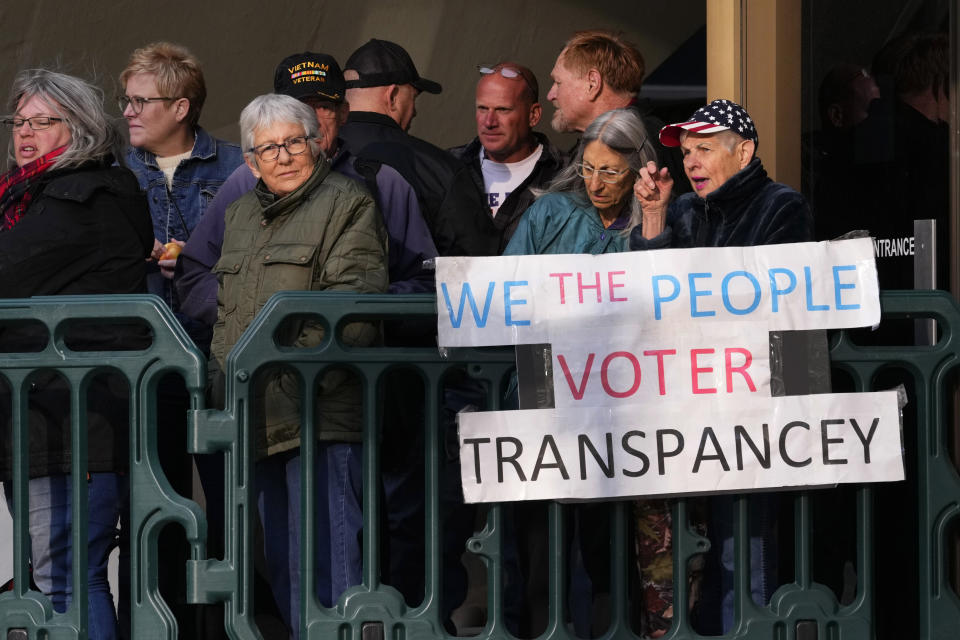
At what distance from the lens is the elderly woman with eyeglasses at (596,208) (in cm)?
509

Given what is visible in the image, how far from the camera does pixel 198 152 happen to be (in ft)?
19.9

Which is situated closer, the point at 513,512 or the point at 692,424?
the point at 692,424

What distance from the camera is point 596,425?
4.39 m

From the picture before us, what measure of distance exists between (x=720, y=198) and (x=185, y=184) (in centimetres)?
225

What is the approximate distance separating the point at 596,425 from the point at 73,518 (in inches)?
59.8

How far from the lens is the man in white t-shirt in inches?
247

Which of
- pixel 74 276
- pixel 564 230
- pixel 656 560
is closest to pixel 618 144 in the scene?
pixel 564 230

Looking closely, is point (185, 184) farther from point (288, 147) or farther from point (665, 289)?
point (665, 289)

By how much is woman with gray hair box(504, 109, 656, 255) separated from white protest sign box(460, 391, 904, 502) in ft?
2.87

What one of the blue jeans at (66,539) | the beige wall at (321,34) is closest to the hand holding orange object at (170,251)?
the blue jeans at (66,539)

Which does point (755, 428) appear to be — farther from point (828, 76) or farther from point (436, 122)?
point (436, 122)

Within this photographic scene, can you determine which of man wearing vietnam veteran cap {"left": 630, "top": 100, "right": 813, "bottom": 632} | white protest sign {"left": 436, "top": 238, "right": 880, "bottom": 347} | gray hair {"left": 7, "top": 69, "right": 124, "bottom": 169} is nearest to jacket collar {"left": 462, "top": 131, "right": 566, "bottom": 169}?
man wearing vietnam veteran cap {"left": 630, "top": 100, "right": 813, "bottom": 632}

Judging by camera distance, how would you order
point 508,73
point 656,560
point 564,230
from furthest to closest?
point 508,73, point 564,230, point 656,560

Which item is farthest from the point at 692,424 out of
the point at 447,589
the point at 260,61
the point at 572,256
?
the point at 260,61
